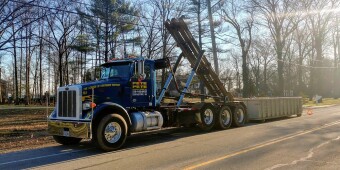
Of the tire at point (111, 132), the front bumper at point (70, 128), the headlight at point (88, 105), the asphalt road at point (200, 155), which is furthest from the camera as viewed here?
the headlight at point (88, 105)

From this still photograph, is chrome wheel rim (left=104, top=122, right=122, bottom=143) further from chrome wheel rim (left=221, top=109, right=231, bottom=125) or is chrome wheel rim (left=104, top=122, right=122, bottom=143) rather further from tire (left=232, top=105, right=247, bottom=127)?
tire (left=232, top=105, right=247, bottom=127)

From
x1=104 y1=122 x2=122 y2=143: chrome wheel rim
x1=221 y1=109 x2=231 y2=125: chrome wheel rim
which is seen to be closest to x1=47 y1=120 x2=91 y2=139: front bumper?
x1=104 y1=122 x2=122 y2=143: chrome wheel rim

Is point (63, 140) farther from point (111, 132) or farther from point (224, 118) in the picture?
point (224, 118)

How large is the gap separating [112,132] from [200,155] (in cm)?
299

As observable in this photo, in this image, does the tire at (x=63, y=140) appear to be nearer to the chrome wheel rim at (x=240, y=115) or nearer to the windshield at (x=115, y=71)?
the windshield at (x=115, y=71)

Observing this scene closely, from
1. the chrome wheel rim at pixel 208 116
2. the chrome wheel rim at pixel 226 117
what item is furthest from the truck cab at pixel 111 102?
the chrome wheel rim at pixel 226 117

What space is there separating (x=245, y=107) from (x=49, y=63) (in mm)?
42840

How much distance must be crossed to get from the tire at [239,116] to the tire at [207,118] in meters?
1.83

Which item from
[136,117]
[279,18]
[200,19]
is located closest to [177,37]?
[136,117]

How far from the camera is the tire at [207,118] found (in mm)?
14555

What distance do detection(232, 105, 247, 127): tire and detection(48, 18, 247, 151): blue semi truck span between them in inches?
30.0

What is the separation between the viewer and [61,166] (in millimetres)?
7949

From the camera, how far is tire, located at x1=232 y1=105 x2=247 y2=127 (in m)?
16.6

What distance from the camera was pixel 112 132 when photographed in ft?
34.2
